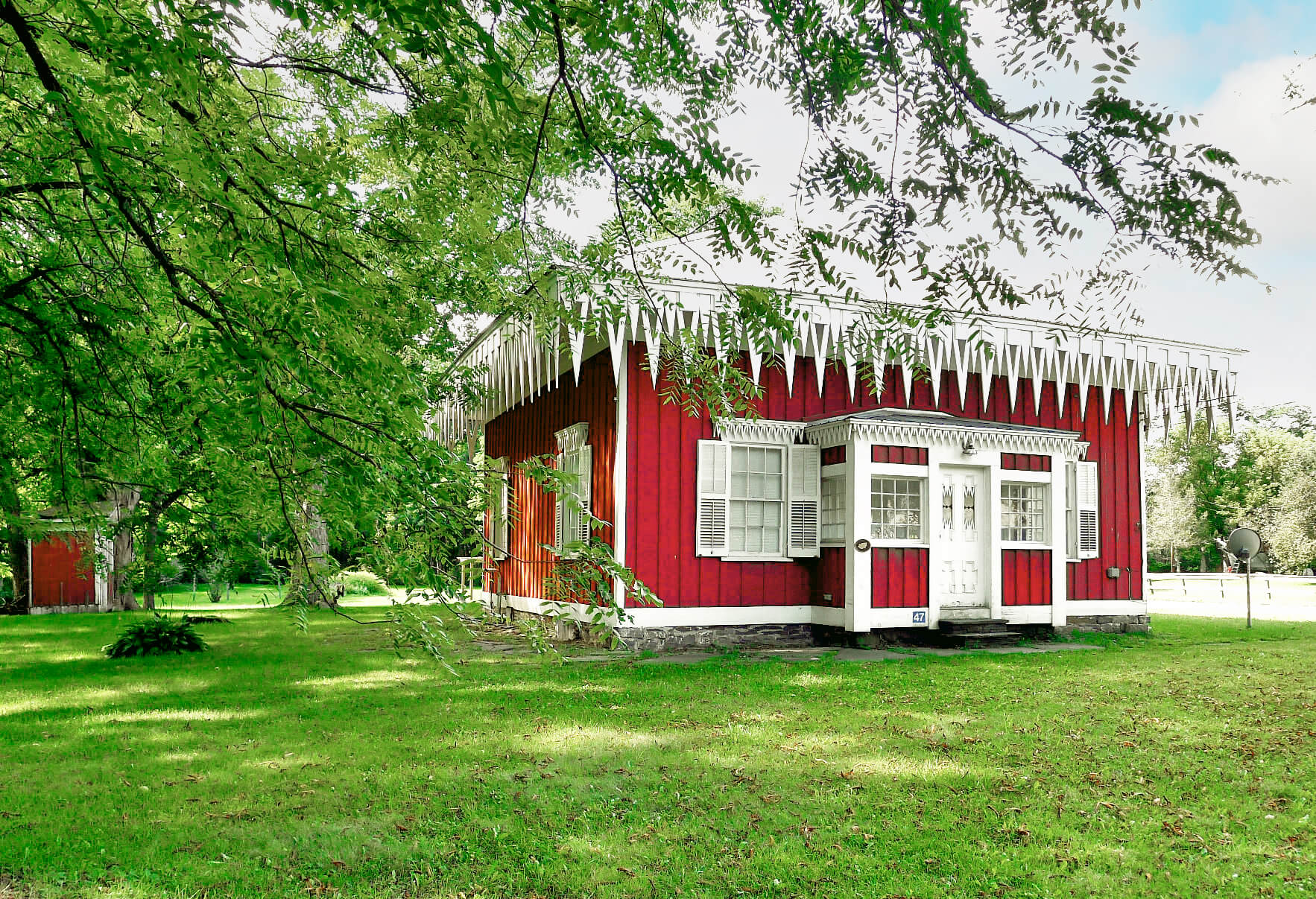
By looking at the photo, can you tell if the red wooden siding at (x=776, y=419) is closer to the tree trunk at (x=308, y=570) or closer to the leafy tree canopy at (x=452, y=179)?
the leafy tree canopy at (x=452, y=179)

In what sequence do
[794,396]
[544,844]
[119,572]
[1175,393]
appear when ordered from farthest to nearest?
[1175,393], [794,396], [119,572], [544,844]

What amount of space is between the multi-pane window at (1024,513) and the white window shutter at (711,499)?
3680mm

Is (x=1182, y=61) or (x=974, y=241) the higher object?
(x=1182, y=61)

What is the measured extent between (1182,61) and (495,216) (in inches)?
94.2

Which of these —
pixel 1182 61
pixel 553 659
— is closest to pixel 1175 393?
pixel 1182 61

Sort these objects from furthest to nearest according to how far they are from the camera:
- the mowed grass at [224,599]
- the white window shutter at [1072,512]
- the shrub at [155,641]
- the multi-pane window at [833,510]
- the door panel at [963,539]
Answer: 1. the mowed grass at [224,599]
2. the white window shutter at [1072,512]
3. the door panel at [963,539]
4. the multi-pane window at [833,510]
5. the shrub at [155,641]

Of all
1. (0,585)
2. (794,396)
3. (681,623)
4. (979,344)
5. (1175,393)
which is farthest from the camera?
(0,585)

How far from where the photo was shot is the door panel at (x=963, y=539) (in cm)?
1125

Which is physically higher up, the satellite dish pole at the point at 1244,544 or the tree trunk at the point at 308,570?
the tree trunk at the point at 308,570

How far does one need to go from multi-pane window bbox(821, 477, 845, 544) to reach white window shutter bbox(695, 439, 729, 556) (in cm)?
130

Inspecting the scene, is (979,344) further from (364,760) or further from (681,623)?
(681,623)

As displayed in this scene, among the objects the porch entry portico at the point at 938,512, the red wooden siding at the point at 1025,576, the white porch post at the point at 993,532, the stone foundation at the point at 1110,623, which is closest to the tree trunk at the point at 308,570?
the porch entry portico at the point at 938,512

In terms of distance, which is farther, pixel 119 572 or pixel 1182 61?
pixel 119 572

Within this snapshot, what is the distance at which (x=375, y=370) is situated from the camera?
2828mm
